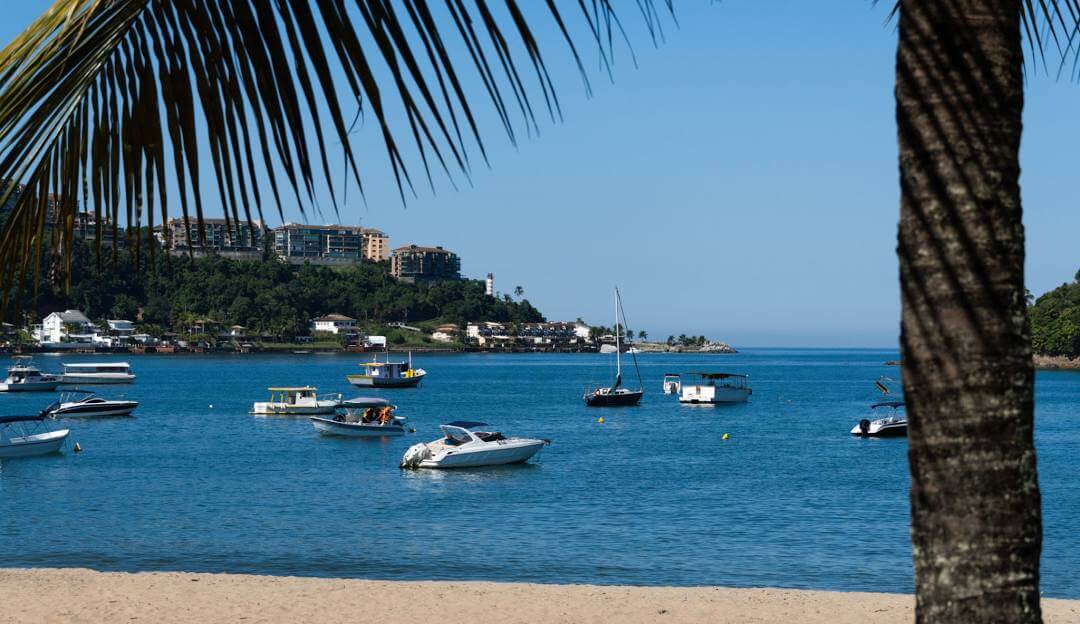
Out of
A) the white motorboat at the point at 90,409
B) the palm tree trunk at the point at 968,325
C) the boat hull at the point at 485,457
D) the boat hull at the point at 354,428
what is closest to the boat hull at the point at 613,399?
the boat hull at the point at 354,428

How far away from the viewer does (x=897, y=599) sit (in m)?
21.4

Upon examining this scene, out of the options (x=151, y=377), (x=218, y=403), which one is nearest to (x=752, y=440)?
(x=218, y=403)

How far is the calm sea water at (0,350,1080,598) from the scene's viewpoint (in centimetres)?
2823

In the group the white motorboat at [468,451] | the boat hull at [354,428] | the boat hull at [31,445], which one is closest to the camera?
the white motorboat at [468,451]

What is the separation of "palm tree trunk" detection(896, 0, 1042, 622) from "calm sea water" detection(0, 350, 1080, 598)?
77.1 ft

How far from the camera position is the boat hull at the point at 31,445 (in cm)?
5106

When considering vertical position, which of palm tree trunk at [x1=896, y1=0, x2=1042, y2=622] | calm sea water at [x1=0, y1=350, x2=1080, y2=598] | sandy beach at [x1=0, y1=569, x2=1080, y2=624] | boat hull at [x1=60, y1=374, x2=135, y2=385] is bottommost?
calm sea water at [x1=0, y1=350, x2=1080, y2=598]

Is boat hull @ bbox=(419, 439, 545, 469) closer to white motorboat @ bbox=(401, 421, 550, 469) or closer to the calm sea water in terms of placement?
white motorboat @ bbox=(401, 421, 550, 469)

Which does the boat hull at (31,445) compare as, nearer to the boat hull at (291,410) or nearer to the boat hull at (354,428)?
the boat hull at (354,428)

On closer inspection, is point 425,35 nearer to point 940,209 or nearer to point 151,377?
point 940,209

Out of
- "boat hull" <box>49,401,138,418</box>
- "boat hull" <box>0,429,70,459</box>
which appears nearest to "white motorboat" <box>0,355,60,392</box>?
"boat hull" <box>49,401,138,418</box>

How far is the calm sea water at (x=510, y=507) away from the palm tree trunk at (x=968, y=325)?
925 inches

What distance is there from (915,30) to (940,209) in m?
0.53

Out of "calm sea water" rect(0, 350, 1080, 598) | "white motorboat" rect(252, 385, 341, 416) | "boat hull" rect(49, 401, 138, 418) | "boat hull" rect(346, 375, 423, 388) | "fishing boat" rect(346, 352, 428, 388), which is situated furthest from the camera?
"fishing boat" rect(346, 352, 428, 388)
